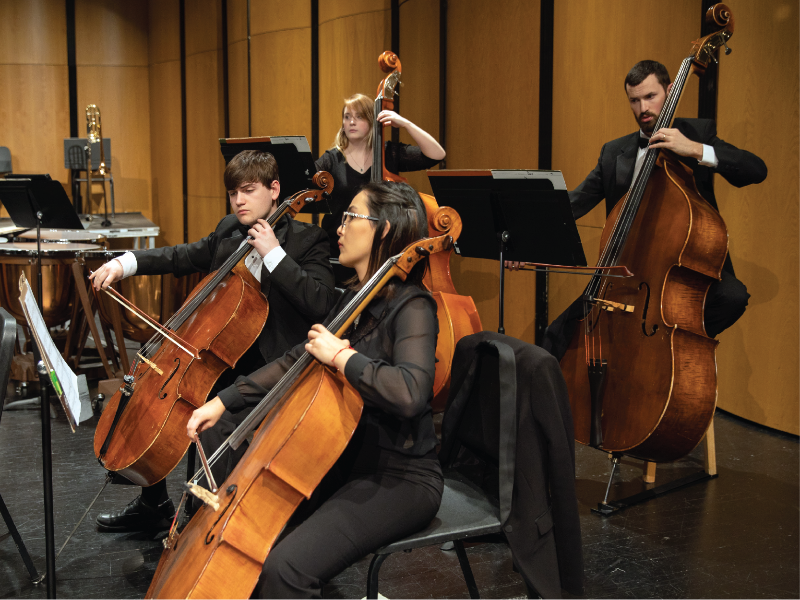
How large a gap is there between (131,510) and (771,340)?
2819 mm

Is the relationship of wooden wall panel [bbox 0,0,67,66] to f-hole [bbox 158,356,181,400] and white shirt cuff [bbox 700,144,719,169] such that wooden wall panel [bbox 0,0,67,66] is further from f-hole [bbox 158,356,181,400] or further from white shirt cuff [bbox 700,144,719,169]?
white shirt cuff [bbox 700,144,719,169]

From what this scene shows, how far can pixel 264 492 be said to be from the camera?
1.47m

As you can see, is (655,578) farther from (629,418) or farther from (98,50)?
(98,50)

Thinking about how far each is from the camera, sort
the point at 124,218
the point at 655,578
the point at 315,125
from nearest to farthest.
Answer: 1. the point at 655,578
2. the point at 315,125
3. the point at 124,218

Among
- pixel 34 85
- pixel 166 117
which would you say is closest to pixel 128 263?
pixel 166 117

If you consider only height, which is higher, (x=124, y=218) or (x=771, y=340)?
(x=124, y=218)

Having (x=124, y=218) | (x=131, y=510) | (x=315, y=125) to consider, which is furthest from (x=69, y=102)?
(x=131, y=510)

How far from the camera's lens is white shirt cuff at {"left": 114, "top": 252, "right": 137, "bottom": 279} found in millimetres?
2533

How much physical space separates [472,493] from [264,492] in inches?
20.6

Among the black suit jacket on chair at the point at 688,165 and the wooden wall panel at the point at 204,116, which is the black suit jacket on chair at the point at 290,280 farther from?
the wooden wall panel at the point at 204,116

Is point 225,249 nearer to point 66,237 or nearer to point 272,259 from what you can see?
point 272,259

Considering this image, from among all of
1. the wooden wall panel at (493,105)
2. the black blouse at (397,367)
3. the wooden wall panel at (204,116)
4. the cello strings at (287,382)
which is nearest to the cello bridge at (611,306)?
the black blouse at (397,367)

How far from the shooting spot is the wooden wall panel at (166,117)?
27.8 ft

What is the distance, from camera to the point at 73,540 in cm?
250
